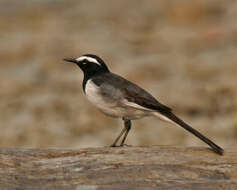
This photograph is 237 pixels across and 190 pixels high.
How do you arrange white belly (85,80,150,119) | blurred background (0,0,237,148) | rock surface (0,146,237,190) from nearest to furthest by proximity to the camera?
rock surface (0,146,237,190)
white belly (85,80,150,119)
blurred background (0,0,237,148)

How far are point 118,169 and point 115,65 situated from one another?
1397 cm

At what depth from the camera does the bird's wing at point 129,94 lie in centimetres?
993

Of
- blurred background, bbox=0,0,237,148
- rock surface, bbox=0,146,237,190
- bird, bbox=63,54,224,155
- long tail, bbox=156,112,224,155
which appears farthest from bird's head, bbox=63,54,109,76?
blurred background, bbox=0,0,237,148

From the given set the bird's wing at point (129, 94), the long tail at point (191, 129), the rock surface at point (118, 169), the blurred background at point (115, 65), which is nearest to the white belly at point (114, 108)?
the bird's wing at point (129, 94)

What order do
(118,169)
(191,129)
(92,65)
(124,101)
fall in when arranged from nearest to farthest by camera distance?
(118,169) < (191,129) < (124,101) < (92,65)

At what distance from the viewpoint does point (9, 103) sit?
2045 cm

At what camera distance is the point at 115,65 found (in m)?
22.4

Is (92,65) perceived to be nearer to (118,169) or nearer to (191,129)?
(191,129)

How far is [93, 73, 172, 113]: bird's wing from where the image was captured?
9.93m

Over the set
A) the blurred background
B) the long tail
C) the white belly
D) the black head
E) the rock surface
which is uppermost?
the blurred background

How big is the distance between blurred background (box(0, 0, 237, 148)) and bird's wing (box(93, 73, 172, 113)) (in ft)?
24.8

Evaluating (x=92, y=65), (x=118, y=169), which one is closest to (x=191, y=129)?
(x=118, y=169)

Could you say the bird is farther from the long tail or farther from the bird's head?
the bird's head

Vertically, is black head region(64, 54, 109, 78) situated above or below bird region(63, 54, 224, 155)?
above
